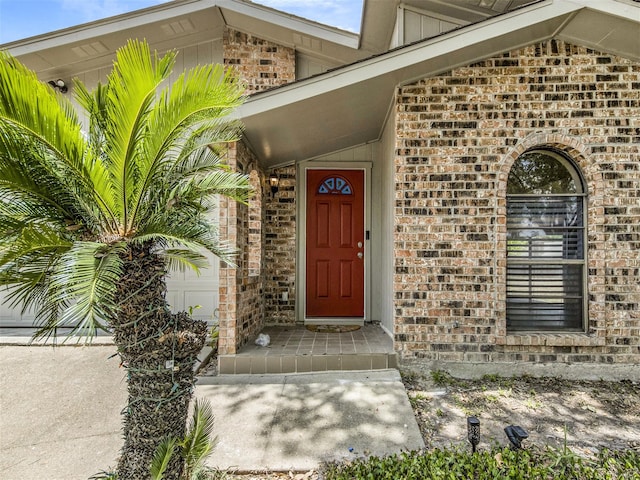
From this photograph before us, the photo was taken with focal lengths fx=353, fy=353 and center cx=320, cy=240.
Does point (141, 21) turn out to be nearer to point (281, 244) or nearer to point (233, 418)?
point (281, 244)

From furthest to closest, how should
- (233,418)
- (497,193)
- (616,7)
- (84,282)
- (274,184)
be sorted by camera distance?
(274,184) < (497,193) < (616,7) < (233,418) < (84,282)

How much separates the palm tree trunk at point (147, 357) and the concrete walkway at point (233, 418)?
64 cm

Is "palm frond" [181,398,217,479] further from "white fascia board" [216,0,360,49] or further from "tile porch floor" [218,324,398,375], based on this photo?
"white fascia board" [216,0,360,49]

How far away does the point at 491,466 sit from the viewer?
2.08m

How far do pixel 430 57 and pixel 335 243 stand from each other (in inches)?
109

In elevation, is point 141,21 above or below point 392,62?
above

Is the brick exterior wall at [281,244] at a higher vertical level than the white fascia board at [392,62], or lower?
lower

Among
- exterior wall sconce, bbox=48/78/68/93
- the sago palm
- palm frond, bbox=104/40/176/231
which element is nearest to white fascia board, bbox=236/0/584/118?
the sago palm

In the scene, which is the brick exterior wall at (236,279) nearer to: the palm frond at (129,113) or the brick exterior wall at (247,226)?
the brick exterior wall at (247,226)

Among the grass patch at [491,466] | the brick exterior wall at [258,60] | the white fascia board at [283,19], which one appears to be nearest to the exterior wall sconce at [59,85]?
the brick exterior wall at [258,60]

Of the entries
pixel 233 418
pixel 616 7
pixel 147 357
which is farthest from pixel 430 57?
pixel 233 418

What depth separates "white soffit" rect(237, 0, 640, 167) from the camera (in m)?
3.19


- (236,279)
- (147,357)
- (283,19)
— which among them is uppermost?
(283,19)

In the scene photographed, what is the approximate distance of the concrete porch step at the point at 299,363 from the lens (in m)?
3.55
